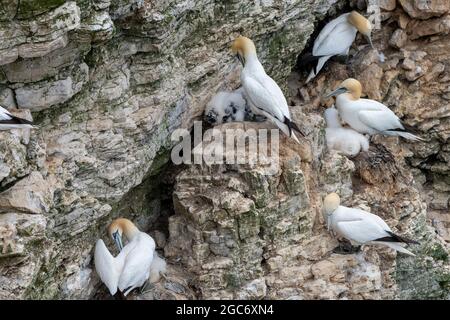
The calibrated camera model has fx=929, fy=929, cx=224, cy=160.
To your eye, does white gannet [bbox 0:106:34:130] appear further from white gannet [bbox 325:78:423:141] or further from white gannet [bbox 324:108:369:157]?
white gannet [bbox 325:78:423:141]

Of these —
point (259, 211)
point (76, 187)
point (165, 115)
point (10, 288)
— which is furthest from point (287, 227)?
point (10, 288)

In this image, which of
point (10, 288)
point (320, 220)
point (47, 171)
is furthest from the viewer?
point (320, 220)

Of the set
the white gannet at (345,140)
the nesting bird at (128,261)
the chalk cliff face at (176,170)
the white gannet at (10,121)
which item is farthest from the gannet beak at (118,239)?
the white gannet at (345,140)

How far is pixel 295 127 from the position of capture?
29.6 ft

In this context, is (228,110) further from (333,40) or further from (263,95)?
→ (333,40)

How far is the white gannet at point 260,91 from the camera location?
9.04 meters

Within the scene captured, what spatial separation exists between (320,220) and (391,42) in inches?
123

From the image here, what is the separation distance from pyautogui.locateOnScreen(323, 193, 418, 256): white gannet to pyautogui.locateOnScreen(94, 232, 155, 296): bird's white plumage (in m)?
1.83

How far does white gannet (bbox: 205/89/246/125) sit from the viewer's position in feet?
31.0

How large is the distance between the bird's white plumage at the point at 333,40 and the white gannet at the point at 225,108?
1.71 meters

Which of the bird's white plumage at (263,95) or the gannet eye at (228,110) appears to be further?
the gannet eye at (228,110)

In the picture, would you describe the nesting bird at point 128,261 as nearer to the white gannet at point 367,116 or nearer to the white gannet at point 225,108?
the white gannet at point 225,108

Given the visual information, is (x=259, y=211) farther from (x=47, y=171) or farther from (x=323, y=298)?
(x=47, y=171)

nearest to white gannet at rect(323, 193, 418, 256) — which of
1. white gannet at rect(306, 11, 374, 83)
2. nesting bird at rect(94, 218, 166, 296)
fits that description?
nesting bird at rect(94, 218, 166, 296)
